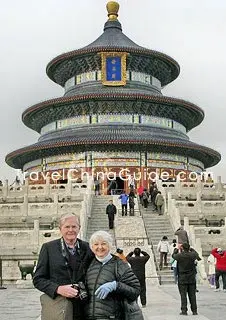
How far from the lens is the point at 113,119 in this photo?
4944 cm

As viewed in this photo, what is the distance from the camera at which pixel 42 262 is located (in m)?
5.72

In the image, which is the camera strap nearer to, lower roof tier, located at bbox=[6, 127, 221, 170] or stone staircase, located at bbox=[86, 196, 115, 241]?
stone staircase, located at bbox=[86, 196, 115, 241]

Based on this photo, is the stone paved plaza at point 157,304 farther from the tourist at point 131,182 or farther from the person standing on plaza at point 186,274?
the tourist at point 131,182

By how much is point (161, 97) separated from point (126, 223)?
953 inches

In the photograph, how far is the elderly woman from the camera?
5.50m

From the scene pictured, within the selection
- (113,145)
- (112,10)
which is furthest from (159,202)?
(112,10)

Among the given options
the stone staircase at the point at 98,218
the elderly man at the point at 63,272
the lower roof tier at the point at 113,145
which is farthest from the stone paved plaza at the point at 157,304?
the lower roof tier at the point at 113,145

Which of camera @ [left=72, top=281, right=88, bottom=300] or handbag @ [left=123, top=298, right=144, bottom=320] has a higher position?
camera @ [left=72, top=281, right=88, bottom=300]

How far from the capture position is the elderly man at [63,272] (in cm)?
551

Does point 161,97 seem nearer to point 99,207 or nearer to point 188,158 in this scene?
point 188,158

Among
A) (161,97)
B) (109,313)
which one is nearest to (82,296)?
(109,313)

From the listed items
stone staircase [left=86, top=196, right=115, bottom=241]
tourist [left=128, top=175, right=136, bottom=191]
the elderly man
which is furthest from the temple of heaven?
the elderly man

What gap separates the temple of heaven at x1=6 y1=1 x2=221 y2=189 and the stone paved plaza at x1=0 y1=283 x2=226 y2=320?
28.3 meters

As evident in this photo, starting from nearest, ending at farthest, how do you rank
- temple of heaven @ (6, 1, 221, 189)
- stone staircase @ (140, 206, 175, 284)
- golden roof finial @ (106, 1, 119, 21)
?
stone staircase @ (140, 206, 175, 284)
temple of heaven @ (6, 1, 221, 189)
golden roof finial @ (106, 1, 119, 21)
